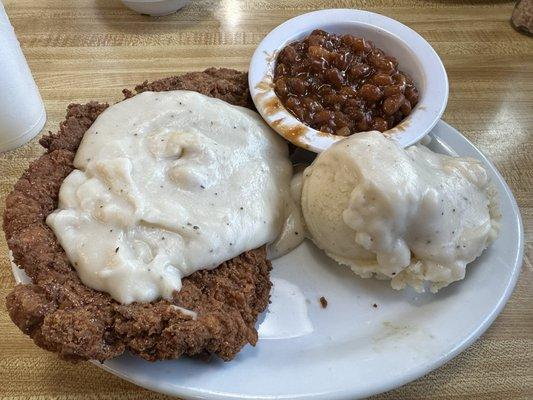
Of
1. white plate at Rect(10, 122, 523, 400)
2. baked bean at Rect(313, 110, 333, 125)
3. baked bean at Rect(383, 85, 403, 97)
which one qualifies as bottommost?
white plate at Rect(10, 122, 523, 400)

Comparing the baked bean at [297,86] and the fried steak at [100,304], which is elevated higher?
the baked bean at [297,86]

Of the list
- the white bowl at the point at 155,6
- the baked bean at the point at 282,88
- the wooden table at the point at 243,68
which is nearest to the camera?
the wooden table at the point at 243,68

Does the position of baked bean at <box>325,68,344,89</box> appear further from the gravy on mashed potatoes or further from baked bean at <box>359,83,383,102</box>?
the gravy on mashed potatoes

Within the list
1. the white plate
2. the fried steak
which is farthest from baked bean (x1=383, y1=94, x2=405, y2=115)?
the fried steak

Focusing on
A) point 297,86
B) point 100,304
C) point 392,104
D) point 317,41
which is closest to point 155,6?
point 317,41

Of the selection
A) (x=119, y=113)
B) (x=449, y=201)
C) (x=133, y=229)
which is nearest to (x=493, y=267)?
(x=449, y=201)

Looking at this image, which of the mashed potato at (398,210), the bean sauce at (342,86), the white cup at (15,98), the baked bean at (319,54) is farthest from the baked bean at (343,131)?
the white cup at (15,98)

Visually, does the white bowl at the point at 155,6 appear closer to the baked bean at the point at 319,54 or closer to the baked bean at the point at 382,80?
the baked bean at the point at 319,54
